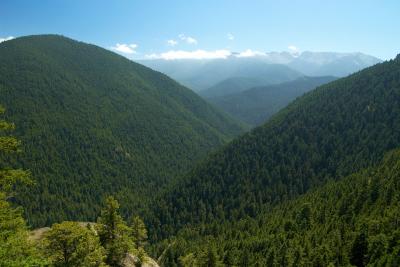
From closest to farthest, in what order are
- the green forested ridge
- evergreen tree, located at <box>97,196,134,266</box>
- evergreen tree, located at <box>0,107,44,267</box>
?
evergreen tree, located at <box>0,107,44,267</box>
evergreen tree, located at <box>97,196,134,266</box>
the green forested ridge

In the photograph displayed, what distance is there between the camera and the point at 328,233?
119250 millimetres

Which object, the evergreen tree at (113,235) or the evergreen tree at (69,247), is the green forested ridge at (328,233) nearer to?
the evergreen tree at (113,235)

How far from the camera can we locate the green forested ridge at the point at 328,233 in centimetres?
8850

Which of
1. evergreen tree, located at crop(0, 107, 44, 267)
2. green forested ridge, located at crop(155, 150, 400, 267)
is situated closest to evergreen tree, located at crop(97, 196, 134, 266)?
evergreen tree, located at crop(0, 107, 44, 267)

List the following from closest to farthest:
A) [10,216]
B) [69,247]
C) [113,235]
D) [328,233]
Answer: [10,216] → [69,247] → [113,235] → [328,233]

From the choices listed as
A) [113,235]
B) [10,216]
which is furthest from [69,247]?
[10,216]

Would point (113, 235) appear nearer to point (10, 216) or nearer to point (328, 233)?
point (10, 216)

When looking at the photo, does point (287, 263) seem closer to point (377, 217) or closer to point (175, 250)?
point (377, 217)

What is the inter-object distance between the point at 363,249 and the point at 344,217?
43.8 m

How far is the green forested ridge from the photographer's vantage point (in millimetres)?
88500

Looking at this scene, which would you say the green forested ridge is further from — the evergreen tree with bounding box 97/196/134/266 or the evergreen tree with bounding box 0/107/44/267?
the evergreen tree with bounding box 0/107/44/267

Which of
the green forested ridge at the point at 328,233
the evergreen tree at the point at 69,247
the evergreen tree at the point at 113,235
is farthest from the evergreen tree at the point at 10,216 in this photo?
the green forested ridge at the point at 328,233

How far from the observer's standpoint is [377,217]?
111m

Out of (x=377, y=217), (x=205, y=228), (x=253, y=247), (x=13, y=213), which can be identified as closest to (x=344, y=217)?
(x=377, y=217)
